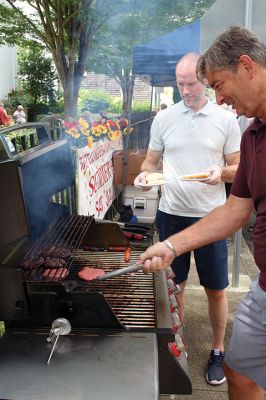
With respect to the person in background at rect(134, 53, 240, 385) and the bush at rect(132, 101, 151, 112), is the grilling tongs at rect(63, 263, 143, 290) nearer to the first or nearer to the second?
the person in background at rect(134, 53, 240, 385)

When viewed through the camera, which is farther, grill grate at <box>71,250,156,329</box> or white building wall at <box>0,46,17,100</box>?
white building wall at <box>0,46,17,100</box>

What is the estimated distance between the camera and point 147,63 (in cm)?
764

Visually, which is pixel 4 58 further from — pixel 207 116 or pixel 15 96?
pixel 207 116

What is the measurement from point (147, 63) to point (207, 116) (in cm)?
529

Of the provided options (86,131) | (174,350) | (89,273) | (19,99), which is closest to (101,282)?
(89,273)

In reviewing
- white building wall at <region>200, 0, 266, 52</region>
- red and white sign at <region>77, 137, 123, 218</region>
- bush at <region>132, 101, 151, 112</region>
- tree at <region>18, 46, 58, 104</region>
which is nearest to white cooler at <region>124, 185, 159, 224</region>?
red and white sign at <region>77, 137, 123, 218</region>

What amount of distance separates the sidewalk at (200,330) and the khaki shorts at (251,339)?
84 centimetres

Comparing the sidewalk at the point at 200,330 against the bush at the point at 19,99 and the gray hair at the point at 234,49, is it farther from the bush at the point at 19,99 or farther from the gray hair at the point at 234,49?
the bush at the point at 19,99

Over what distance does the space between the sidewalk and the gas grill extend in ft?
3.38

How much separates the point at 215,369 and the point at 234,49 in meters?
2.32

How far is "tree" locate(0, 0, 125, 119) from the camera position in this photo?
1145 centimetres

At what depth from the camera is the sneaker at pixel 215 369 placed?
2.88 metres

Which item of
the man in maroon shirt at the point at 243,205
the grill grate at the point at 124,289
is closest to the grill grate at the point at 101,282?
the grill grate at the point at 124,289

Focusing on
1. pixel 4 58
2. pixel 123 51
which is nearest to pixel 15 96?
pixel 4 58
